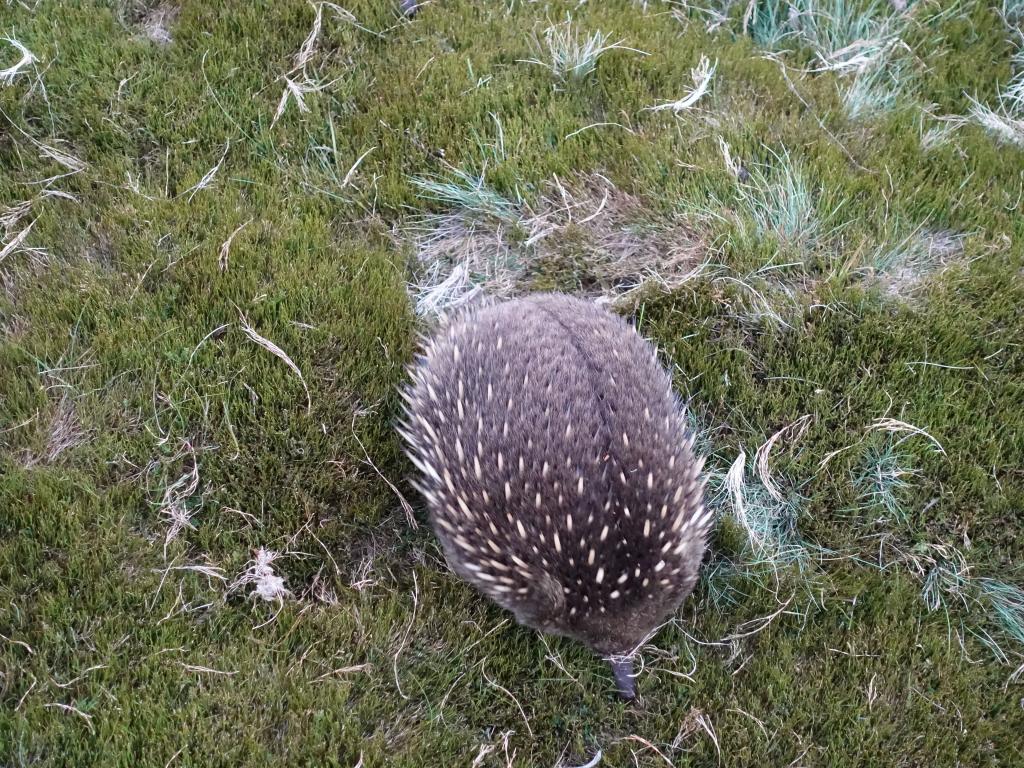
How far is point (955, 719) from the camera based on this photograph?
9.28ft

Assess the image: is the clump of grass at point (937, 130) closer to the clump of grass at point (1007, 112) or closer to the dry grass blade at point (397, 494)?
the clump of grass at point (1007, 112)

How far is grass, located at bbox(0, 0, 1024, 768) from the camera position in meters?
2.74

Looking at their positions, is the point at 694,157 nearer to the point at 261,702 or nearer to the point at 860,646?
the point at 860,646

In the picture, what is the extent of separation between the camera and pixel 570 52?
13.0ft

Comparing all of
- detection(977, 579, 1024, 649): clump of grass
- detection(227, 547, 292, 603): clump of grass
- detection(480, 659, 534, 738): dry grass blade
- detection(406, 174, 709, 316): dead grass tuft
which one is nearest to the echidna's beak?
detection(480, 659, 534, 738): dry grass blade

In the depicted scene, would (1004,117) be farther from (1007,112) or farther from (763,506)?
(763,506)

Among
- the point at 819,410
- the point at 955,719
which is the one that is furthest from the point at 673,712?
the point at 819,410

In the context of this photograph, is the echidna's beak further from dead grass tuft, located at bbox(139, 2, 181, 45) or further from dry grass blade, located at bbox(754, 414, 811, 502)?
dead grass tuft, located at bbox(139, 2, 181, 45)

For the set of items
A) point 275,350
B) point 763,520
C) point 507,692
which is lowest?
point 507,692

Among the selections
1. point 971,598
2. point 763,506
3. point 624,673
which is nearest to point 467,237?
point 763,506

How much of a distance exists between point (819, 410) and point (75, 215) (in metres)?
3.13

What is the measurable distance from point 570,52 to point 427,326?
5.16ft

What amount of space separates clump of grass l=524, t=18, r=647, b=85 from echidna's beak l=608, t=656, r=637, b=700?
2638mm

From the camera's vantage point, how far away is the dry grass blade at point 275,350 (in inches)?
124
